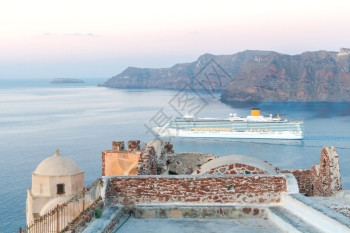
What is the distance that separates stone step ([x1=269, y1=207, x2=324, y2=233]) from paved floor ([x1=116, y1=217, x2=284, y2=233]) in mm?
154

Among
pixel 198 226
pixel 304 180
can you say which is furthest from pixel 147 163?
pixel 304 180

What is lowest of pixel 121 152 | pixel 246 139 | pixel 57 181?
pixel 246 139

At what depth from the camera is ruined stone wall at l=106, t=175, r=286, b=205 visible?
6.48 meters

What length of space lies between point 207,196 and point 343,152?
50253mm

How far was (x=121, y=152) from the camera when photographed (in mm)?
13094

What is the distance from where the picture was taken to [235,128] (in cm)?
7000

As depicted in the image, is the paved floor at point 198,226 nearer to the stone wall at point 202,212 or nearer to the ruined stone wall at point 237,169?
the stone wall at point 202,212

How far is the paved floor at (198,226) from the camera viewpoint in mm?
5922

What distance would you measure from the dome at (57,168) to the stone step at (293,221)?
992cm

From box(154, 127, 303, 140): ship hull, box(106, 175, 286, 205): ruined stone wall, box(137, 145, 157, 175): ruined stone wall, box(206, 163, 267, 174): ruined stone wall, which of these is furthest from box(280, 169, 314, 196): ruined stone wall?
box(154, 127, 303, 140): ship hull

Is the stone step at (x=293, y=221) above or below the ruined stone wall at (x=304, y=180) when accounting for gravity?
above

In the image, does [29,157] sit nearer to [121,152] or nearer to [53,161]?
[53,161]

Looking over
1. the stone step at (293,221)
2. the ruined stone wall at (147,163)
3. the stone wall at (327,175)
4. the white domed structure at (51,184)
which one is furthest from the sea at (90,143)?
the stone step at (293,221)

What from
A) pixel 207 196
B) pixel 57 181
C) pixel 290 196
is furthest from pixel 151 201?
pixel 57 181
